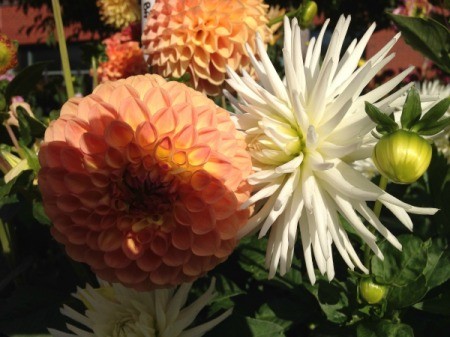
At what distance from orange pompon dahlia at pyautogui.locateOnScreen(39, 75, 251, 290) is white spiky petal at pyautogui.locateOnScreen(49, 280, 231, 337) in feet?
0.55

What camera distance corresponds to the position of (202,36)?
968mm

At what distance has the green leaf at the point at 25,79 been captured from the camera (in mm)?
1015

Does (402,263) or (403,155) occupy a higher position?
(403,155)

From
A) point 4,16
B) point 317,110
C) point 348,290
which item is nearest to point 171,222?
point 317,110

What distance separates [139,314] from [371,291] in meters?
0.35

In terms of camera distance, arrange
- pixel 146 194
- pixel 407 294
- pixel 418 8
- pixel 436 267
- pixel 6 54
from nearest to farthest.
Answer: pixel 146 194 → pixel 407 294 → pixel 436 267 → pixel 6 54 → pixel 418 8

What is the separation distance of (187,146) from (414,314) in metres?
0.56

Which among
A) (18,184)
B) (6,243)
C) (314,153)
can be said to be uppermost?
(314,153)

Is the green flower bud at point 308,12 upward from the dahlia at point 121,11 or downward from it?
upward

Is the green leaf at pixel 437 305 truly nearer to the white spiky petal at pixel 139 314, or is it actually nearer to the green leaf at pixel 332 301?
the green leaf at pixel 332 301

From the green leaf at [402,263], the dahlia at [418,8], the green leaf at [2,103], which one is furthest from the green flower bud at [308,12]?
the dahlia at [418,8]

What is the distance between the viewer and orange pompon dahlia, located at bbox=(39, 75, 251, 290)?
583 mm

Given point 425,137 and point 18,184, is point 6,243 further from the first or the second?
point 425,137

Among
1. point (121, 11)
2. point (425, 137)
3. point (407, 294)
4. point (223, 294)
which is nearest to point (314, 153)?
point (425, 137)
